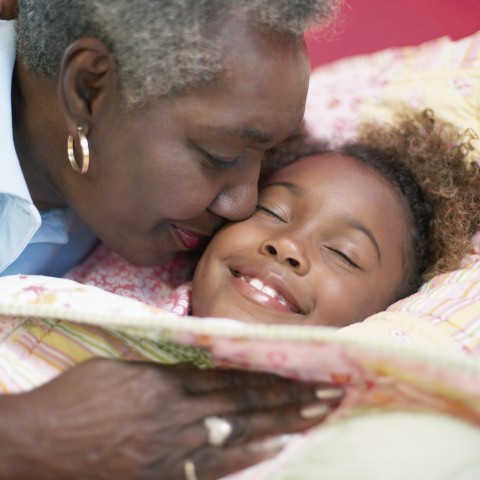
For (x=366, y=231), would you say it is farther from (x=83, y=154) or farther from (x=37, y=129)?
(x=37, y=129)

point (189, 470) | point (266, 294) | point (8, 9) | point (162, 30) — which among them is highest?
point (162, 30)

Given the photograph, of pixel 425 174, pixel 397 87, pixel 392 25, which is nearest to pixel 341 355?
pixel 425 174

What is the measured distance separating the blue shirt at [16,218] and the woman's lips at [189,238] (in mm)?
290

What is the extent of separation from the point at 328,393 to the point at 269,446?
11 centimetres

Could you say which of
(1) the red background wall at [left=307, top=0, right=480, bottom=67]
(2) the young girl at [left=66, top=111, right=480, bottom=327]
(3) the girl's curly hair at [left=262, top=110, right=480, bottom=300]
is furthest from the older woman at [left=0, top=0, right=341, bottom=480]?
(1) the red background wall at [left=307, top=0, right=480, bottom=67]

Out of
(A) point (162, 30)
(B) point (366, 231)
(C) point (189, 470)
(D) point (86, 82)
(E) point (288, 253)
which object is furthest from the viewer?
(B) point (366, 231)

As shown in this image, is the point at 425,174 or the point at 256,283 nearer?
the point at 256,283

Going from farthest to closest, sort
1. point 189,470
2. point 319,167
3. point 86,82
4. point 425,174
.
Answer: point 425,174, point 319,167, point 86,82, point 189,470

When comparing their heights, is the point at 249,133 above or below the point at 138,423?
above

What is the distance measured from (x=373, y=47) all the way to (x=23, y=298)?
4.88 ft

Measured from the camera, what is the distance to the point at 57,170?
4.71 ft

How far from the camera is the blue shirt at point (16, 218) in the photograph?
1.38 metres

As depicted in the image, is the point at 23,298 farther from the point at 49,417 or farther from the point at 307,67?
the point at 307,67

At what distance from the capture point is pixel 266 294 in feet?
4.65
